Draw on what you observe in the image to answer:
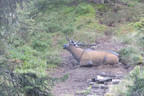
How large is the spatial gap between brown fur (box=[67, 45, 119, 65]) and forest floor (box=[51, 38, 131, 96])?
0.70 feet

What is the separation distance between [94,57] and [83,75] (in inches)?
51.7

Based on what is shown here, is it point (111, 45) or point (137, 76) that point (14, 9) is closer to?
point (137, 76)

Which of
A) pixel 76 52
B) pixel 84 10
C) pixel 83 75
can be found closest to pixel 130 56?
pixel 83 75

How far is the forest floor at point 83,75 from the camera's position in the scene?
8844 mm

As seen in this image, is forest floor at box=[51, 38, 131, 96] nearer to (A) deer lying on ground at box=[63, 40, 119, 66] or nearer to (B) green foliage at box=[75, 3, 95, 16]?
(A) deer lying on ground at box=[63, 40, 119, 66]

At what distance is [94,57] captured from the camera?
12.1 m

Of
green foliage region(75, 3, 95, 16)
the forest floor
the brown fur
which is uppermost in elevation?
green foliage region(75, 3, 95, 16)

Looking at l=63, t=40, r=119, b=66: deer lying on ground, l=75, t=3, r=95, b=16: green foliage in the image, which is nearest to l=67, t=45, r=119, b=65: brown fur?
l=63, t=40, r=119, b=66: deer lying on ground

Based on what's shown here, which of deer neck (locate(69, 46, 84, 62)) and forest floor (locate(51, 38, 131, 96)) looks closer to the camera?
forest floor (locate(51, 38, 131, 96))

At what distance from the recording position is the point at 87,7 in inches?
730

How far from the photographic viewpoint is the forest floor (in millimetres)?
8844

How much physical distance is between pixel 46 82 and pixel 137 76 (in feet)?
5.32

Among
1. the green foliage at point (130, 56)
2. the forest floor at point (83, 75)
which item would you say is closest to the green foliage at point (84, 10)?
the forest floor at point (83, 75)

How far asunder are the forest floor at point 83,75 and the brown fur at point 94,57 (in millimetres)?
214
